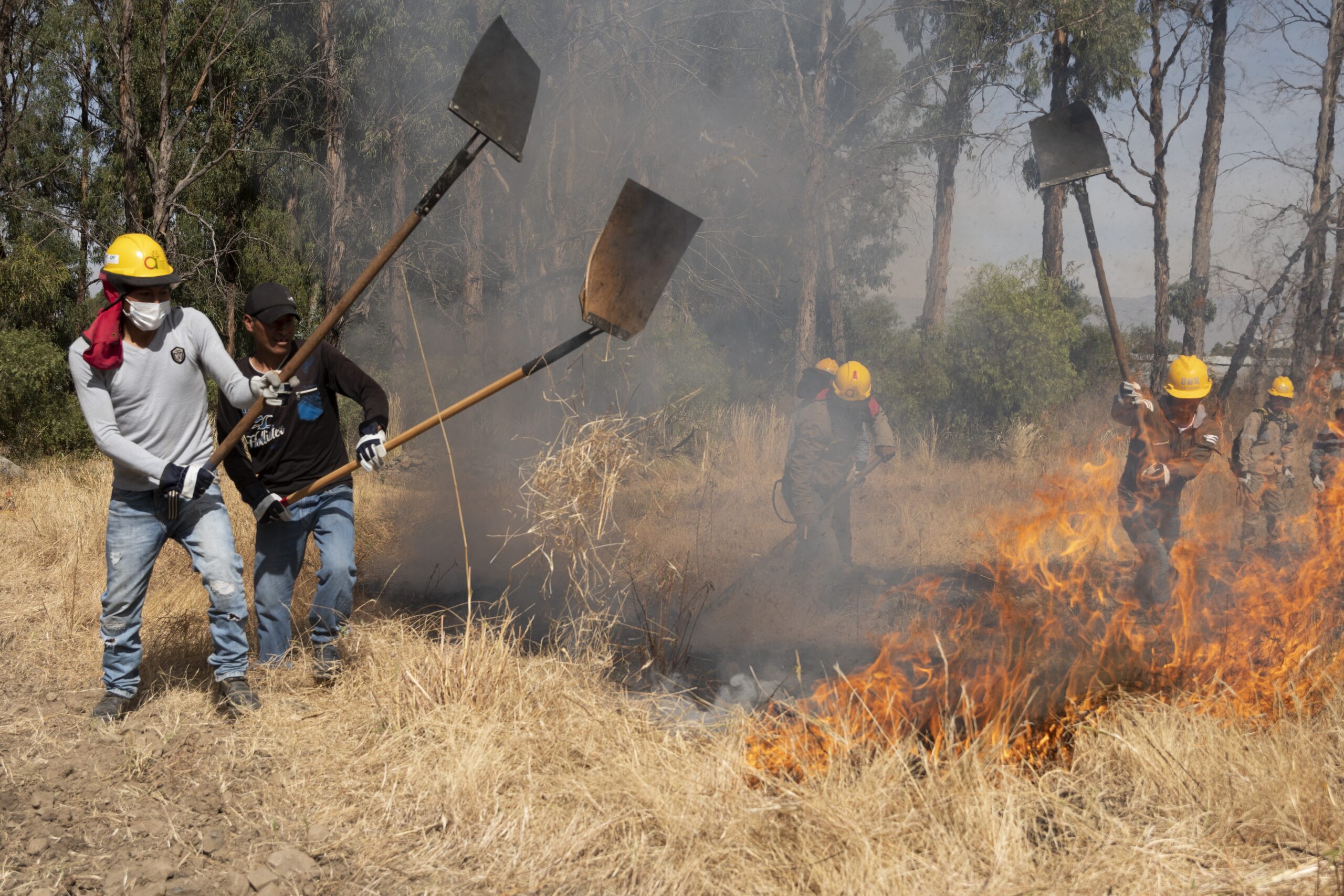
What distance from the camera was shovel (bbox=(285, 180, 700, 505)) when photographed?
3.71m

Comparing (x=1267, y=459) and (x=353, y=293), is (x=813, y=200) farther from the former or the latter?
(x=353, y=293)

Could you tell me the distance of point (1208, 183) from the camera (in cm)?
1453

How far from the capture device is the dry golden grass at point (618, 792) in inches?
104

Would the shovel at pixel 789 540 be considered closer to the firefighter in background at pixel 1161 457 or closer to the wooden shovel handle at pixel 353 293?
the firefighter in background at pixel 1161 457

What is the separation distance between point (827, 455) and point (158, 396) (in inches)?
193

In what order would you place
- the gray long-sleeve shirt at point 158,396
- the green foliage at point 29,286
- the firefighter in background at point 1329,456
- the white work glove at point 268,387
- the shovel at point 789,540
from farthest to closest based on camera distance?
the green foliage at point 29,286 → the firefighter in background at point 1329,456 → the shovel at point 789,540 → the white work glove at point 268,387 → the gray long-sleeve shirt at point 158,396

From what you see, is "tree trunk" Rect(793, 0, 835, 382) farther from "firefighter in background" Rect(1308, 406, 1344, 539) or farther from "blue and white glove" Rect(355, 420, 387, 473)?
"blue and white glove" Rect(355, 420, 387, 473)

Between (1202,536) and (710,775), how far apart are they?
19.4 ft

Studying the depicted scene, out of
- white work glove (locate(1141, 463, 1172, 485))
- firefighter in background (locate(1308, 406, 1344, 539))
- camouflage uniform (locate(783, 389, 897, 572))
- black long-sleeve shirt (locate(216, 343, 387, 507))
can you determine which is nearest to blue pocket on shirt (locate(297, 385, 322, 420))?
black long-sleeve shirt (locate(216, 343, 387, 507))

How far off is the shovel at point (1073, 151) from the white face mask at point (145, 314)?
4586 millimetres

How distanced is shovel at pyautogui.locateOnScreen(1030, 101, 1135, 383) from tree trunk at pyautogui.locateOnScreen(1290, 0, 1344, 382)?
31.8ft

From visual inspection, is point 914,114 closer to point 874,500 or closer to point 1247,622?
point 874,500

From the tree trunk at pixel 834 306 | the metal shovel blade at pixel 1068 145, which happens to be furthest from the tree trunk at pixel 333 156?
the metal shovel blade at pixel 1068 145

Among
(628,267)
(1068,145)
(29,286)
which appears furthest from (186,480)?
(29,286)
